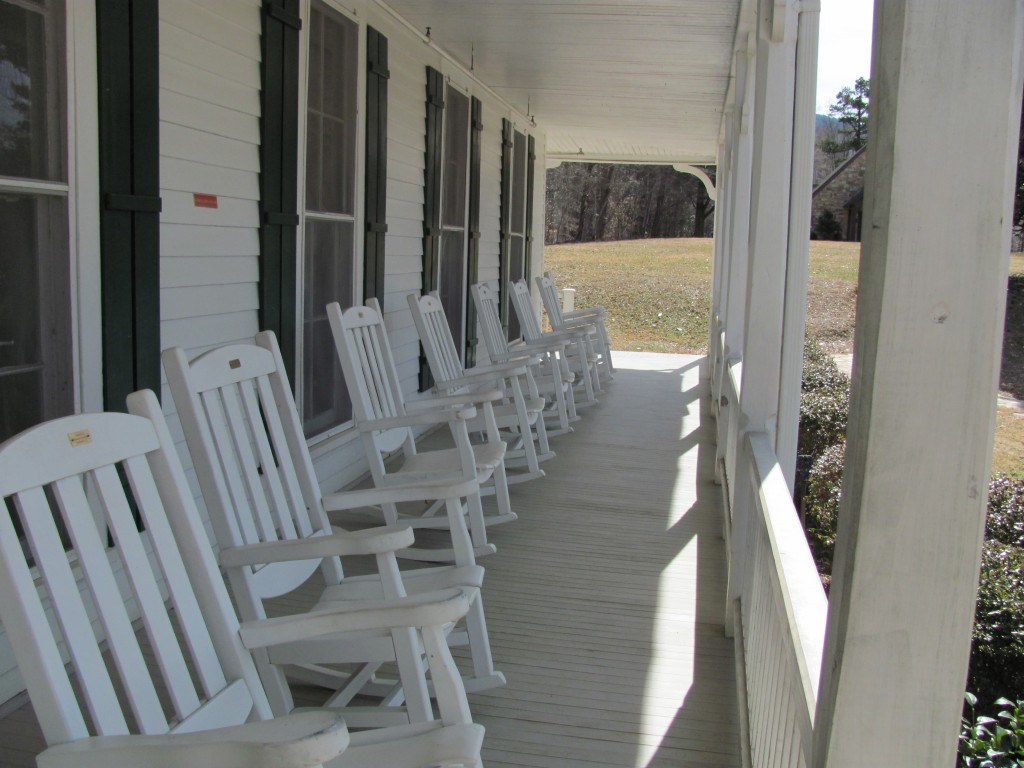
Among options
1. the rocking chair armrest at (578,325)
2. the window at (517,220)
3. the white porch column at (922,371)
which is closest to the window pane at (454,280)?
the rocking chair armrest at (578,325)

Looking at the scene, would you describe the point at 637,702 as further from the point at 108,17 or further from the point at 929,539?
the point at 108,17

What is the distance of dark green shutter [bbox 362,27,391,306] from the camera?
4844 mm

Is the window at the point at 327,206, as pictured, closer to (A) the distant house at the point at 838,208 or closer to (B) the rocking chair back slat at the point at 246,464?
(B) the rocking chair back slat at the point at 246,464

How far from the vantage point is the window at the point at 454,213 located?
264 inches

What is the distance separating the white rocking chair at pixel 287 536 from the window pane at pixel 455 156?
428 cm

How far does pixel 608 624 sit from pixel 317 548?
58.1 inches

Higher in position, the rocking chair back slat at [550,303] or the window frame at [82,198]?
the window frame at [82,198]

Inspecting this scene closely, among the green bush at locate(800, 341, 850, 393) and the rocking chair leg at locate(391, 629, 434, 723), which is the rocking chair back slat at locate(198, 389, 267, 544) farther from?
the green bush at locate(800, 341, 850, 393)

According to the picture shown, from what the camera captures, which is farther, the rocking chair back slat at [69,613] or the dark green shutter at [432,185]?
the dark green shutter at [432,185]

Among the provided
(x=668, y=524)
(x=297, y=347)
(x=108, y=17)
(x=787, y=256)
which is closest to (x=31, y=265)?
(x=108, y=17)

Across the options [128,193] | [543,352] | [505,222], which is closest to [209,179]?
[128,193]

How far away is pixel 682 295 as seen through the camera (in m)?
21.0

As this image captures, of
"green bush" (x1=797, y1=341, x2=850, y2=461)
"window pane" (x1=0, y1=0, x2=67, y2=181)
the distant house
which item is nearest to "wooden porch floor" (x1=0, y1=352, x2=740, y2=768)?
"window pane" (x1=0, y1=0, x2=67, y2=181)

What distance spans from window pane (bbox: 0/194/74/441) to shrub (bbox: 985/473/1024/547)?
4.48m
